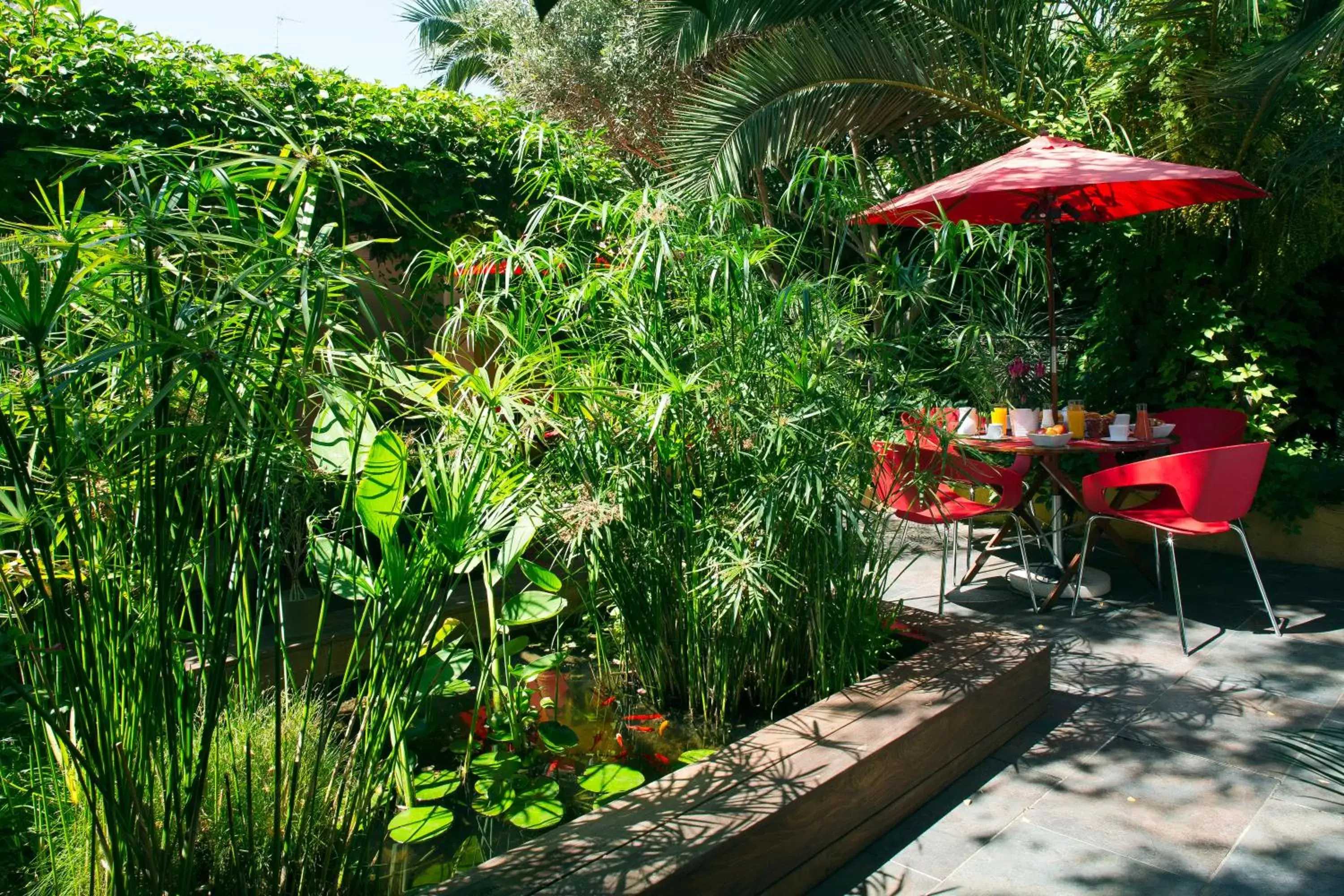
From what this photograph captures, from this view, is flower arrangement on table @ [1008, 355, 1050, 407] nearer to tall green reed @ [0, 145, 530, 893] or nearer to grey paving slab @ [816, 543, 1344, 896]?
grey paving slab @ [816, 543, 1344, 896]

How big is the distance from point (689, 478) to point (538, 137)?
132cm

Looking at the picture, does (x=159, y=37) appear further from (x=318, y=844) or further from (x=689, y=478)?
(x=318, y=844)

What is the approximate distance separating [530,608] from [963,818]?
4.42 feet

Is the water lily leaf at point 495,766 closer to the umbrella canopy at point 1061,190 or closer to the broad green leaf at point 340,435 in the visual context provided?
the broad green leaf at point 340,435

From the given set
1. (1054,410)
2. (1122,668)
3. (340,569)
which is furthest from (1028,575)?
(340,569)

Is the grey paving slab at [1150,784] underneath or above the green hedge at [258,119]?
underneath

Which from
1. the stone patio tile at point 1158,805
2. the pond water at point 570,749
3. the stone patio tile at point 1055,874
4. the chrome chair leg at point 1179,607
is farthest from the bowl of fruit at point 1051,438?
the stone patio tile at point 1055,874

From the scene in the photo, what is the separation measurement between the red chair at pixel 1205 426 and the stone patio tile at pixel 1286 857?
285 cm

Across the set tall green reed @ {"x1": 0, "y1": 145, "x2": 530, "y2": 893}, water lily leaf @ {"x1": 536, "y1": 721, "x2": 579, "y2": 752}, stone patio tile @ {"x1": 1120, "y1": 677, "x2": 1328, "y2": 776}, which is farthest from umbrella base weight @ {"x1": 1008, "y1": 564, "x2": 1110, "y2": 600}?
tall green reed @ {"x1": 0, "y1": 145, "x2": 530, "y2": 893}

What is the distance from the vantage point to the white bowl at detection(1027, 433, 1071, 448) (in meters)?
4.62

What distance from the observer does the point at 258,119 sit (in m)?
4.63

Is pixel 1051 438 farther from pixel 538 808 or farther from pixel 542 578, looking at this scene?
pixel 538 808

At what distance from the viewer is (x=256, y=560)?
5.97 ft

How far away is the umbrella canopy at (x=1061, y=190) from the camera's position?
4.39 metres
